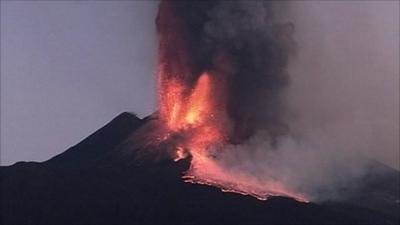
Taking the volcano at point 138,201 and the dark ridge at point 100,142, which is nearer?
the volcano at point 138,201

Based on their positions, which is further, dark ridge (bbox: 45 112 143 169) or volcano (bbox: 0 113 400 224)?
dark ridge (bbox: 45 112 143 169)

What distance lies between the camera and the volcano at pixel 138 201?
A: 62.9 meters

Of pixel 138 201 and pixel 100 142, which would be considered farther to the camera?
pixel 100 142

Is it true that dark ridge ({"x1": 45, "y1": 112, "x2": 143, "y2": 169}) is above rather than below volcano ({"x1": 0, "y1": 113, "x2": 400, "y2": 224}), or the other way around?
above

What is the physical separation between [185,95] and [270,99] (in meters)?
6.15

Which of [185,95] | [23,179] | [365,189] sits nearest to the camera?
[23,179]

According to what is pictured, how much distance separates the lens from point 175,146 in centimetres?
7112

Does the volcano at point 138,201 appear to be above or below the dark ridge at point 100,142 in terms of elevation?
below

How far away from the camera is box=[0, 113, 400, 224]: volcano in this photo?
206 feet

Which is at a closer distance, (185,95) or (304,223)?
(304,223)

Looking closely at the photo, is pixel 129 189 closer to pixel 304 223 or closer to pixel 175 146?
pixel 175 146

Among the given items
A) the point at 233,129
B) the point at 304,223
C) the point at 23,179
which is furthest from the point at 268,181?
the point at 23,179

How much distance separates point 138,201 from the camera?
64438mm

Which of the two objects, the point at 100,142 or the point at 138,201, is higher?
the point at 100,142
